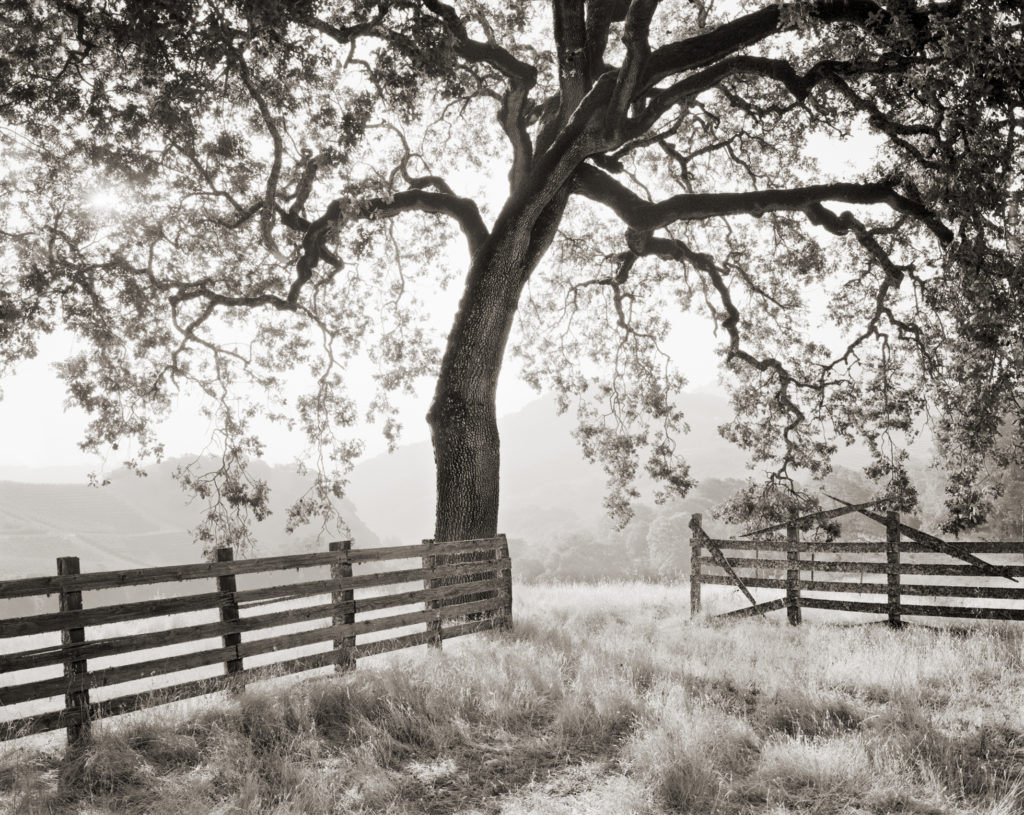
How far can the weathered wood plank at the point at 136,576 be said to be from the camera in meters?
5.64

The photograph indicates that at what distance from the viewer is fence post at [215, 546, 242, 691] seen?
7.04 m

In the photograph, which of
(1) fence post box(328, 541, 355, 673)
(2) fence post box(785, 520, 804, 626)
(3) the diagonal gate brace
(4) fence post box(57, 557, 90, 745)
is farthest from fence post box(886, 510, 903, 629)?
(4) fence post box(57, 557, 90, 745)

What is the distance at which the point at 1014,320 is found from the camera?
7859 mm

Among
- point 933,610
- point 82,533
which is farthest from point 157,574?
point 82,533

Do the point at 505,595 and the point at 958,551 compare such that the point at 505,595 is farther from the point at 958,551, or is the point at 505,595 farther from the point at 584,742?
the point at 958,551

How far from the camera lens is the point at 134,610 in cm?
624

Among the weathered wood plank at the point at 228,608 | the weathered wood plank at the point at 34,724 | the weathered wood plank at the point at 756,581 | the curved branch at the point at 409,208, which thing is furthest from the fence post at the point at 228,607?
the weathered wood plank at the point at 756,581

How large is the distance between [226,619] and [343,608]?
1.33 m

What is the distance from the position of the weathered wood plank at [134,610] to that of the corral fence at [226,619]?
0.04ft

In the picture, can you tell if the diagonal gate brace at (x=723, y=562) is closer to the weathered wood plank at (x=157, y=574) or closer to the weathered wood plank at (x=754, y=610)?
the weathered wood plank at (x=754, y=610)

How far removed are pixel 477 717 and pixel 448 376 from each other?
5999mm

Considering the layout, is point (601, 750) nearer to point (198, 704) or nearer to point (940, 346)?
point (198, 704)

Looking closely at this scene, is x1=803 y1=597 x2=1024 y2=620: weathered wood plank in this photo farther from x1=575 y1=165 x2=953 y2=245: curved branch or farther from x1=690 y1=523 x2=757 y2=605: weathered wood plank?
x1=575 y1=165 x2=953 y2=245: curved branch

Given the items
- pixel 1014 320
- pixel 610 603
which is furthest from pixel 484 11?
pixel 610 603
